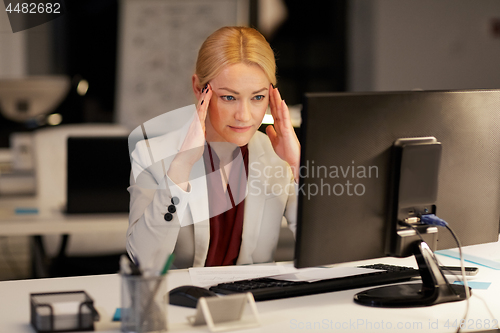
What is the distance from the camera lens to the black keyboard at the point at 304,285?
3.79 feet

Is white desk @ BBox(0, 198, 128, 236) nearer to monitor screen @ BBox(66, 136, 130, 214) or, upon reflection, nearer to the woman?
monitor screen @ BBox(66, 136, 130, 214)

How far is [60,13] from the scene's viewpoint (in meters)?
4.65

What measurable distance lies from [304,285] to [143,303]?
1.36ft

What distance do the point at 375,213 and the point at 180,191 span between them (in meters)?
0.55

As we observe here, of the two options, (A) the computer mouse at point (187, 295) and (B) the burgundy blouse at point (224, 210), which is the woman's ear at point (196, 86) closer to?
(B) the burgundy blouse at point (224, 210)

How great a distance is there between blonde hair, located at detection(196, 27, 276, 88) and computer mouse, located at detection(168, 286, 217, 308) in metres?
0.70

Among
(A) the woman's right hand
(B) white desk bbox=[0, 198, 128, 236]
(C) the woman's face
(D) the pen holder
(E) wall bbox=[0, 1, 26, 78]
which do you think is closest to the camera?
(D) the pen holder

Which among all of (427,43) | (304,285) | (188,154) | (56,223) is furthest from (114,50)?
(304,285)

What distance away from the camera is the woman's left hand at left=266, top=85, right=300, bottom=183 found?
162 cm

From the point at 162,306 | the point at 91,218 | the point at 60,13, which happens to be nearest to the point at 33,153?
the point at 91,218

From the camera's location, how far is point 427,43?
422cm

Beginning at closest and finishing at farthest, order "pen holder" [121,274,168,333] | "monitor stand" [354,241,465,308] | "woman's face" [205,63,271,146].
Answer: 1. "pen holder" [121,274,168,333]
2. "monitor stand" [354,241,465,308]
3. "woman's face" [205,63,271,146]

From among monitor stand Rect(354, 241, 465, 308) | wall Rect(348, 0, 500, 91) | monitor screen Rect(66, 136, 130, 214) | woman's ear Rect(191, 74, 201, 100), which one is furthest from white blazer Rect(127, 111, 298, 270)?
wall Rect(348, 0, 500, 91)

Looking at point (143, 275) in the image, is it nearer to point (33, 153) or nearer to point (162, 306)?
point (162, 306)
